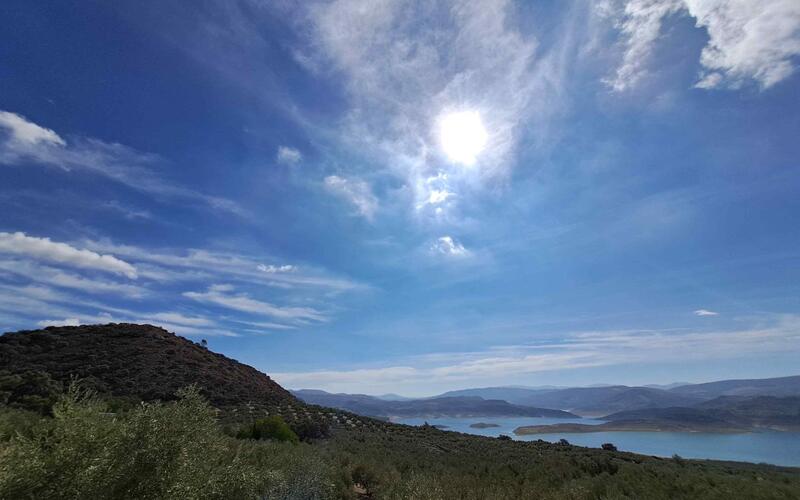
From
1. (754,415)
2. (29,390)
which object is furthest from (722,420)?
(29,390)

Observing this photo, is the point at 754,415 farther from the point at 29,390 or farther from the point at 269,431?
the point at 29,390

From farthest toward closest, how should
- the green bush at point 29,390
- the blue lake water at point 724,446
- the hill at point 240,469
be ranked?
the blue lake water at point 724,446 → the green bush at point 29,390 → the hill at point 240,469

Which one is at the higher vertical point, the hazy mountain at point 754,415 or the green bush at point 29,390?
the hazy mountain at point 754,415

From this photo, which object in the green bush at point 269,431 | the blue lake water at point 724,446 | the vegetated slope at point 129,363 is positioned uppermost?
the vegetated slope at point 129,363

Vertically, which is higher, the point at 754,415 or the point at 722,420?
the point at 754,415

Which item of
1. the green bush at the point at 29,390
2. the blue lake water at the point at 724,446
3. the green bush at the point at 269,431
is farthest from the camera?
the blue lake water at the point at 724,446

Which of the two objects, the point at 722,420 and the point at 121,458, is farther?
the point at 722,420

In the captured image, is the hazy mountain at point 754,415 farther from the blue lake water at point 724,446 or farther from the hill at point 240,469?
the hill at point 240,469

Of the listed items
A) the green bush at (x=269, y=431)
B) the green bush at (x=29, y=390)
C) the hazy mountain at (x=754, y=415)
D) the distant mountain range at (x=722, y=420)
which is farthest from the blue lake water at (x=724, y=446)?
the green bush at (x=29, y=390)

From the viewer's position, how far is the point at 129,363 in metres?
41.9

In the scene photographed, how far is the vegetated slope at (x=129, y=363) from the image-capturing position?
36594 mm

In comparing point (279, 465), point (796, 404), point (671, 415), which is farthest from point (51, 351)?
point (796, 404)

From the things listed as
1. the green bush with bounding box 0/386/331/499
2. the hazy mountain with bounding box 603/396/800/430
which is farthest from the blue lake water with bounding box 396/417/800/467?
the green bush with bounding box 0/386/331/499

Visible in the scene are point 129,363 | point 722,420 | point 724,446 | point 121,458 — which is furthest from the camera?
point 722,420
